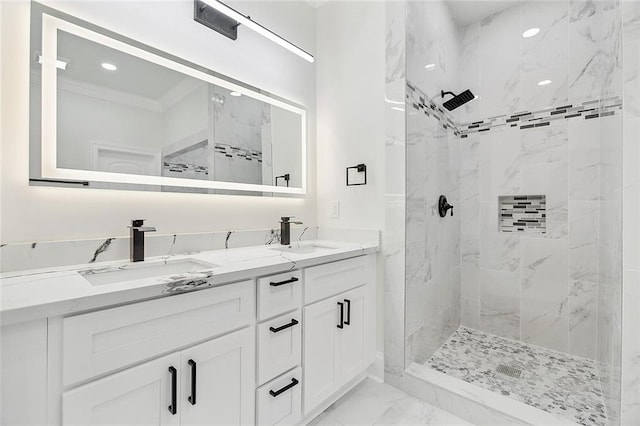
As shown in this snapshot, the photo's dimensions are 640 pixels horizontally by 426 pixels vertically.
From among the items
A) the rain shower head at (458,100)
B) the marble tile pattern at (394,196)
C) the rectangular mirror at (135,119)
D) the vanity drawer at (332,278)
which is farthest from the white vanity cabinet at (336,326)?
the rain shower head at (458,100)

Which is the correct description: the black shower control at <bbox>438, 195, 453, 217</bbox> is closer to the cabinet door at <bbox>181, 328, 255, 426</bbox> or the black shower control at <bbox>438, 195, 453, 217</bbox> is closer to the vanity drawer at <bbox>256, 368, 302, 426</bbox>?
the vanity drawer at <bbox>256, 368, 302, 426</bbox>

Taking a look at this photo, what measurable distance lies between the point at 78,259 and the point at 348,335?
51.7 inches

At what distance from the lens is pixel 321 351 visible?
148 centimetres

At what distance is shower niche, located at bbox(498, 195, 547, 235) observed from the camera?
A: 232cm

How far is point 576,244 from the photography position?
85.1 inches

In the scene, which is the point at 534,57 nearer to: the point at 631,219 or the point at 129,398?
the point at 631,219

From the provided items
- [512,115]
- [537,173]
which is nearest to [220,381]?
[537,173]

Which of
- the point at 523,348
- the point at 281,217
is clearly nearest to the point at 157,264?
the point at 281,217

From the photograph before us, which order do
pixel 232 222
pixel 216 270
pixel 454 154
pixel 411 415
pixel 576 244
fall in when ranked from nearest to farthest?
pixel 216 270
pixel 411 415
pixel 232 222
pixel 576 244
pixel 454 154

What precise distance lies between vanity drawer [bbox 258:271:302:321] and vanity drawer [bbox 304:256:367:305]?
0.06 metres

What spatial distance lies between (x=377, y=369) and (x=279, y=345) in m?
0.95

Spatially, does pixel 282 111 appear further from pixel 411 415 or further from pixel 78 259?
pixel 411 415

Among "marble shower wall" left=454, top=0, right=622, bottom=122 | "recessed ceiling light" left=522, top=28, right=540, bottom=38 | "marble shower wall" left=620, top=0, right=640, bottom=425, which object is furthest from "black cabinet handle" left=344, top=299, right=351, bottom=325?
"recessed ceiling light" left=522, top=28, right=540, bottom=38

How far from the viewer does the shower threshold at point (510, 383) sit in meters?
1.47
